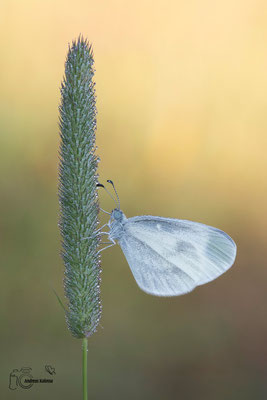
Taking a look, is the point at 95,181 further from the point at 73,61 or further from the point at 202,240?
the point at 202,240

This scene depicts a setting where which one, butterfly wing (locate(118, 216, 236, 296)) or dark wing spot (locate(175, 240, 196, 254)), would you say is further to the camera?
dark wing spot (locate(175, 240, 196, 254))

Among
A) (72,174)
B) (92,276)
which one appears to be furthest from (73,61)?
(92,276)

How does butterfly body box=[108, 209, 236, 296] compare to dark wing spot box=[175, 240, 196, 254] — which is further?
dark wing spot box=[175, 240, 196, 254]

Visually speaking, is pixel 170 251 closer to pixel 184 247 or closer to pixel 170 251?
pixel 170 251

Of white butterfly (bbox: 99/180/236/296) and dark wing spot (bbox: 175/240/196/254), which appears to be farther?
dark wing spot (bbox: 175/240/196/254)

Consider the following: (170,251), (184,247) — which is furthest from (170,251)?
(184,247)

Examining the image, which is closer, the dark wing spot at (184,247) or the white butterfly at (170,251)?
the white butterfly at (170,251)
